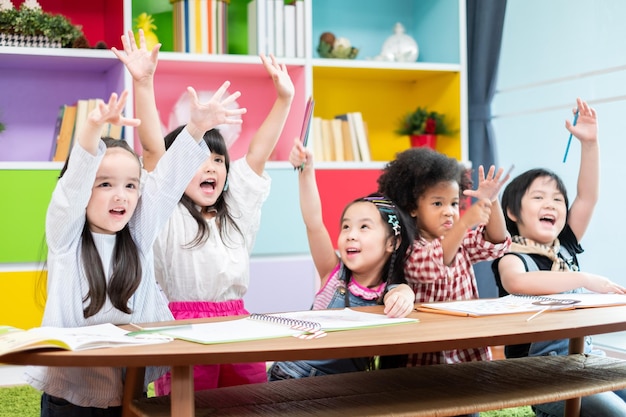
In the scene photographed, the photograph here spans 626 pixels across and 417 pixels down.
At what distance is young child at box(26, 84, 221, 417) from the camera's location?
156 centimetres

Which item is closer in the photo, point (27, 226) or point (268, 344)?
point (268, 344)

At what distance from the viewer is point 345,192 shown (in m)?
3.71

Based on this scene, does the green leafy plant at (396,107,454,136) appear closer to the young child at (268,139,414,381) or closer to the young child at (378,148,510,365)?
the young child at (378,148,510,365)

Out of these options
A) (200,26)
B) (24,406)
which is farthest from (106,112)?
(200,26)

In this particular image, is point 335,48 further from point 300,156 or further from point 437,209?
point 300,156

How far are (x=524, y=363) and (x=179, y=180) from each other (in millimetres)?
Answer: 874

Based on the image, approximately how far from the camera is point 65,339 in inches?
48.7

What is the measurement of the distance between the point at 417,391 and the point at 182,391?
20.0 inches

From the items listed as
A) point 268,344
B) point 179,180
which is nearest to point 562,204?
point 179,180

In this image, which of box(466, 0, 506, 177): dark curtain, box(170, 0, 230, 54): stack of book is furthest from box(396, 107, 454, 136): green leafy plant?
box(170, 0, 230, 54): stack of book

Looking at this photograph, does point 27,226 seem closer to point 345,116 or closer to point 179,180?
point 345,116

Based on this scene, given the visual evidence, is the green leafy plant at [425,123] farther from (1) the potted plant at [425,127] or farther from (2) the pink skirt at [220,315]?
(2) the pink skirt at [220,315]

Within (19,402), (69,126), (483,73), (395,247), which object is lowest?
(19,402)

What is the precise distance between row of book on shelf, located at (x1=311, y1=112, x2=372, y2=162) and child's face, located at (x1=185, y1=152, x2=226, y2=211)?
62.2 inches
